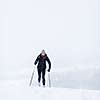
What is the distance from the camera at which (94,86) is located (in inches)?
3814

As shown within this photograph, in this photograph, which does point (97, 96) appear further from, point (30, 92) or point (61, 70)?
point (61, 70)

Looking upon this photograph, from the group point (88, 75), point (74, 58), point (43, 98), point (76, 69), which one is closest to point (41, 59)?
point (43, 98)

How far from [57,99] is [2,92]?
2.17m

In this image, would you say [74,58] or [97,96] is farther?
[74,58]

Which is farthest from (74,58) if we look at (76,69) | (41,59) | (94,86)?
(41,59)

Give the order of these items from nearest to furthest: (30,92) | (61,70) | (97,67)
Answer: (30,92) < (61,70) < (97,67)

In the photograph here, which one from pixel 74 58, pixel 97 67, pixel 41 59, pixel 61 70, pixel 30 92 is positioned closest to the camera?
pixel 30 92

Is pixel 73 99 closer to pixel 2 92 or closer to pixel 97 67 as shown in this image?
pixel 2 92

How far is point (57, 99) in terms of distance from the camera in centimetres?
1416

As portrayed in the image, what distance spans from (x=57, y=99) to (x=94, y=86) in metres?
83.6

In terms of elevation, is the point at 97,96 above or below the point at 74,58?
below

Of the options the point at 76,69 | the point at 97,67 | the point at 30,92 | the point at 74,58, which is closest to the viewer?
the point at 30,92

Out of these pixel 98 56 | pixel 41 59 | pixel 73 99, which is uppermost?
pixel 98 56

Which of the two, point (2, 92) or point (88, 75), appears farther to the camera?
point (88, 75)
